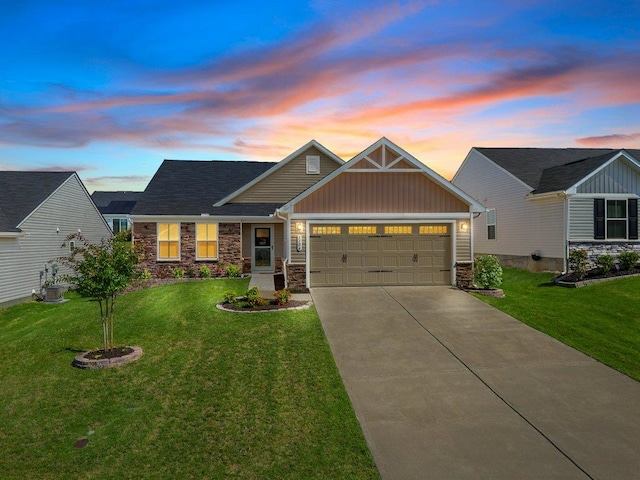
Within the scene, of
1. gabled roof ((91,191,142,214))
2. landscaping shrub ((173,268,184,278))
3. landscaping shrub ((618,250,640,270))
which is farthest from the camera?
gabled roof ((91,191,142,214))

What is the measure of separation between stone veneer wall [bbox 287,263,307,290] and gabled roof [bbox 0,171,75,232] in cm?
1193

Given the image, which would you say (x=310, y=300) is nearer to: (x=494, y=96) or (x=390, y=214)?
(x=390, y=214)

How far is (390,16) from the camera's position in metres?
13.9

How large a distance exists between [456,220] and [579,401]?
33.6 ft

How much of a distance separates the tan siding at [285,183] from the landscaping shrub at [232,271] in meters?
3.52

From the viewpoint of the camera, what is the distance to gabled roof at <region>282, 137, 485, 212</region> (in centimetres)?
1648

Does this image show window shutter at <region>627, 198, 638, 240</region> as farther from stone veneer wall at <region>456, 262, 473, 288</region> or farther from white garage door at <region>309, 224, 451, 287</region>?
white garage door at <region>309, 224, 451, 287</region>

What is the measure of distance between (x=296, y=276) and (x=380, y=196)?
4.50m

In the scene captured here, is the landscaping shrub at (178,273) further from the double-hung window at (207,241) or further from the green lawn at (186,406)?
the green lawn at (186,406)

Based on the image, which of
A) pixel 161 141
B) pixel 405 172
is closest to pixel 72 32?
pixel 161 141

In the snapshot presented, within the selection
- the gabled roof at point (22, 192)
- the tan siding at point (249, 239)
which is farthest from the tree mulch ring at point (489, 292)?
the gabled roof at point (22, 192)

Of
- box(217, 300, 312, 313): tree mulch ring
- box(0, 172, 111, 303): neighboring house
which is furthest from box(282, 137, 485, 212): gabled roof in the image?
box(0, 172, 111, 303): neighboring house

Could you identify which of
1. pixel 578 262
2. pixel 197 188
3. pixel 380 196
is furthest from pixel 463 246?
pixel 197 188

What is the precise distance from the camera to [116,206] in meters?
62.1
